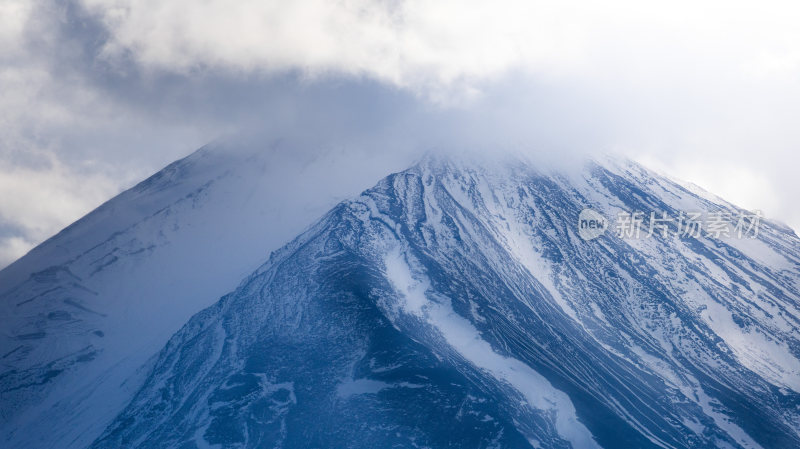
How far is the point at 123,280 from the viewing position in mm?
157500

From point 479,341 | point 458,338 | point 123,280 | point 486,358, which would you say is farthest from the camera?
point 123,280

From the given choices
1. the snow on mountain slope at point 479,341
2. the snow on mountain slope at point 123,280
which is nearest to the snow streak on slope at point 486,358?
the snow on mountain slope at point 479,341

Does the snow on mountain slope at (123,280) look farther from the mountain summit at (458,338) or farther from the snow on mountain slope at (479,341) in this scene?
the snow on mountain slope at (479,341)

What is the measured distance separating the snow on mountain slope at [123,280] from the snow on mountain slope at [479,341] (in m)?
12.9

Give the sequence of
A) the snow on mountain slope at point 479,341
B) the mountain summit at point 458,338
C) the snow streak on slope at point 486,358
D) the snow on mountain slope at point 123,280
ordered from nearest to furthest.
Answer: the snow on mountain slope at point 479,341
the mountain summit at point 458,338
the snow streak on slope at point 486,358
the snow on mountain slope at point 123,280

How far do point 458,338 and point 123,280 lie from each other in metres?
90.3

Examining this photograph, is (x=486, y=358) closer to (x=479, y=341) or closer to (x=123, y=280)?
(x=479, y=341)

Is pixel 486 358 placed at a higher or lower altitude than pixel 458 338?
lower

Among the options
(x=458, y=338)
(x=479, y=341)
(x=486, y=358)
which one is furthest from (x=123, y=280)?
(x=486, y=358)

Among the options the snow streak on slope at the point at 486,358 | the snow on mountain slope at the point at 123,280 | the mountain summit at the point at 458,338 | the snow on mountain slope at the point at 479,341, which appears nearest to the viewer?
the snow on mountain slope at the point at 479,341

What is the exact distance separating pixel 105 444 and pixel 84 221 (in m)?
105

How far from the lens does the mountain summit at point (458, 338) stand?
99.8 metres

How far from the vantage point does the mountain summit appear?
99812mm

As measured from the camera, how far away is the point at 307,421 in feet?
321
